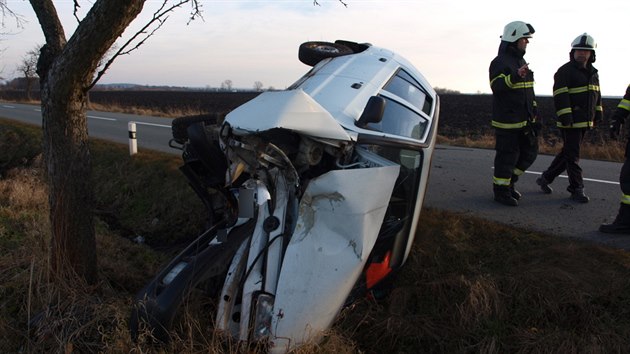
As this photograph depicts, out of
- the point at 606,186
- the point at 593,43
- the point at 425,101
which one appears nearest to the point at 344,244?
the point at 425,101

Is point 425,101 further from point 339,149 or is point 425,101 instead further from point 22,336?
point 22,336

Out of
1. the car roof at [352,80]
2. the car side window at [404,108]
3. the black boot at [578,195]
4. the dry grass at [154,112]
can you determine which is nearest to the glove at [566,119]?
the black boot at [578,195]

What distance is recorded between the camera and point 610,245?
4.25 meters

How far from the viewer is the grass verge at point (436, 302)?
9.91ft

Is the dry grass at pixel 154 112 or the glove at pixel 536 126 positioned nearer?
the glove at pixel 536 126

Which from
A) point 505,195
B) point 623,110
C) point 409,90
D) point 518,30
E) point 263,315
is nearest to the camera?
point 263,315

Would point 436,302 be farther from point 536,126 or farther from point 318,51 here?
point 536,126

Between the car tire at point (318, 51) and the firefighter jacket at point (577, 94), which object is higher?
the car tire at point (318, 51)

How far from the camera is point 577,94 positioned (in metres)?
5.71

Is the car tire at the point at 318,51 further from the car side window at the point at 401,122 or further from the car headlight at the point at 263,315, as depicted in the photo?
the car headlight at the point at 263,315

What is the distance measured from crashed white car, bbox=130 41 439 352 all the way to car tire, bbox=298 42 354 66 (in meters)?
1.41

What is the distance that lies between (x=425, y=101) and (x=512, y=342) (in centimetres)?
210

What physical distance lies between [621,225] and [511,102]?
163cm

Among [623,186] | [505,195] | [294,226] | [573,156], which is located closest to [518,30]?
[573,156]
